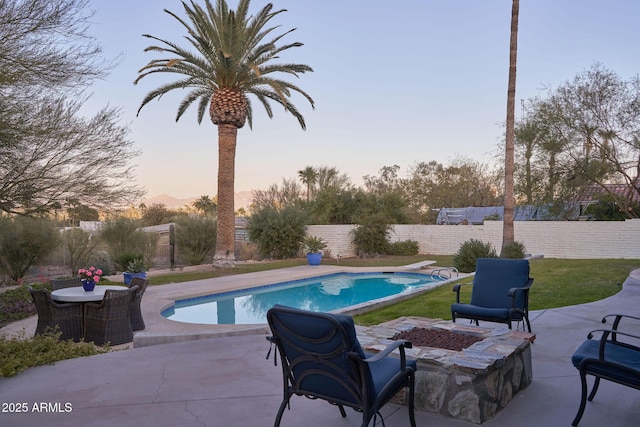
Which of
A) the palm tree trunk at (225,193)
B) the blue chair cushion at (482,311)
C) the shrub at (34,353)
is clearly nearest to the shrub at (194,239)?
the palm tree trunk at (225,193)

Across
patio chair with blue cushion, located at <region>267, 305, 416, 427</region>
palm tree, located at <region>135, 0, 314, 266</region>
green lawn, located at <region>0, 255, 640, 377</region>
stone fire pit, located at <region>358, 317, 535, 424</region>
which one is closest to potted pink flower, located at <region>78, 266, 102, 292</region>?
green lawn, located at <region>0, 255, 640, 377</region>

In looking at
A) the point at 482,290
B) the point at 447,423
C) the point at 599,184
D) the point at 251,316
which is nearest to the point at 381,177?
the point at 599,184

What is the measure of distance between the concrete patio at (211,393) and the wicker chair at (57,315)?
1353mm

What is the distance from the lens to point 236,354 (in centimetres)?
530

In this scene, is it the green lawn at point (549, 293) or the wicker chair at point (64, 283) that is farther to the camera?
the green lawn at point (549, 293)

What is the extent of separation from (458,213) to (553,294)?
18.1 m

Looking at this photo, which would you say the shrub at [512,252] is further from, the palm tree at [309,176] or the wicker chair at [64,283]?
the palm tree at [309,176]

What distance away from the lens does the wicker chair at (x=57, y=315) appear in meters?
6.18

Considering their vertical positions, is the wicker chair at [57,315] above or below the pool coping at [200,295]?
above

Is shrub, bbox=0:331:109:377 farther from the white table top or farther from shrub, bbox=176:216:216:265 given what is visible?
shrub, bbox=176:216:216:265

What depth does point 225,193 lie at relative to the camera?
1578 centimetres

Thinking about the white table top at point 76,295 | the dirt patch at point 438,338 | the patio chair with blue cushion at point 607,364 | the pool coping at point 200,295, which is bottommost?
the pool coping at point 200,295

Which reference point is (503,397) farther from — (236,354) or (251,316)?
(251,316)

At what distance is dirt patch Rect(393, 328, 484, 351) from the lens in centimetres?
400
